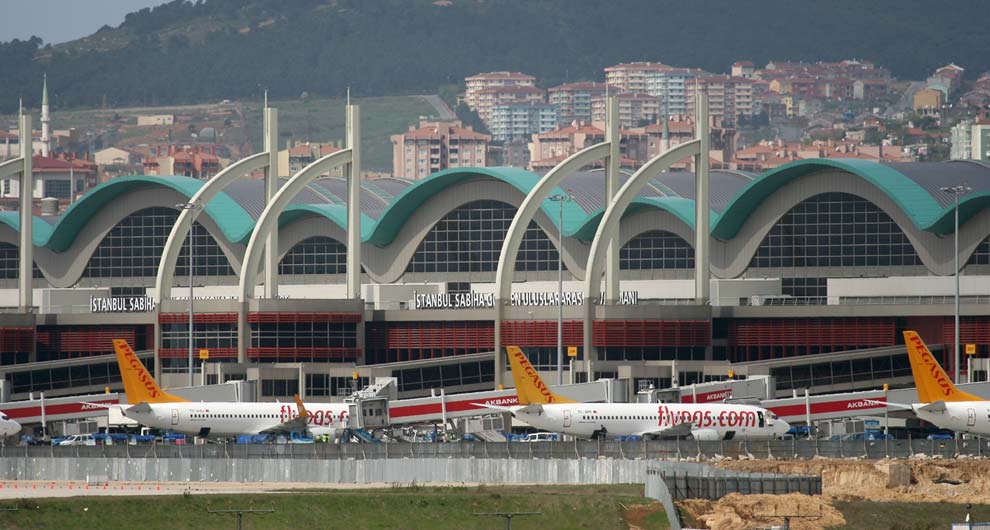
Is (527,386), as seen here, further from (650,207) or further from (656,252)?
(656,252)

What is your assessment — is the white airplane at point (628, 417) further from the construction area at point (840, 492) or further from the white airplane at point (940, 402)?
the construction area at point (840, 492)

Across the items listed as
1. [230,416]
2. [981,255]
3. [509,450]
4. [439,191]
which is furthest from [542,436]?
[439,191]

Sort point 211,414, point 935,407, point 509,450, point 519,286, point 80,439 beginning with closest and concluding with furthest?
point 509,450 → point 935,407 → point 211,414 → point 80,439 → point 519,286

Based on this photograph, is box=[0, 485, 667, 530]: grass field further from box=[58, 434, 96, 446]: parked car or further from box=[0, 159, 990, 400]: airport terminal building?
box=[0, 159, 990, 400]: airport terminal building

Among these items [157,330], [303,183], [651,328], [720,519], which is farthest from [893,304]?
[720,519]

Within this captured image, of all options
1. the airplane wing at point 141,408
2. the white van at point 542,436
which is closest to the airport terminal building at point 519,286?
the white van at point 542,436

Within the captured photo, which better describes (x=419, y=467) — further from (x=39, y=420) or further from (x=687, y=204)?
(x=687, y=204)
